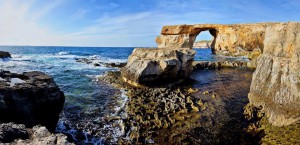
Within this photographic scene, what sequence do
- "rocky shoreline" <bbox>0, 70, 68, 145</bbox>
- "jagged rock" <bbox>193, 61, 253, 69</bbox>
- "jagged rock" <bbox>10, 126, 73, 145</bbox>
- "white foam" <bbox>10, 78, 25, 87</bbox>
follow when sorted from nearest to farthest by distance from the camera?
"jagged rock" <bbox>10, 126, 73, 145</bbox>, "rocky shoreline" <bbox>0, 70, 68, 145</bbox>, "white foam" <bbox>10, 78, 25, 87</bbox>, "jagged rock" <bbox>193, 61, 253, 69</bbox>

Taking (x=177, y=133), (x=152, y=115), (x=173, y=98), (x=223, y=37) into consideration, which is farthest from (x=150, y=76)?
(x=223, y=37)

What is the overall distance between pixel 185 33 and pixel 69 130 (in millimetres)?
37208

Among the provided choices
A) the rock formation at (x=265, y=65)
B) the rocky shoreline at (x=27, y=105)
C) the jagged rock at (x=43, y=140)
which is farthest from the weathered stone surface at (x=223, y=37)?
the jagged rock at (x=43, y=140)

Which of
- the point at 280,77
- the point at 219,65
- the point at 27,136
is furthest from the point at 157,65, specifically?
the point at 219,65

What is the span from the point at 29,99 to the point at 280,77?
11.4 meters

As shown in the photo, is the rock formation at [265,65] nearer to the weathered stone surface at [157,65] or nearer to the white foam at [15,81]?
the weathered stone surface at [157,65]

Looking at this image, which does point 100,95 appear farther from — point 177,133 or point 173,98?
point 177,133

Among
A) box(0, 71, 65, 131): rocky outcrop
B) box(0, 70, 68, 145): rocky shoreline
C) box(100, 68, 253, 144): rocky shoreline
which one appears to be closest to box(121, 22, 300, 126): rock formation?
box(100, 68, 253, 144): rocky shoreline

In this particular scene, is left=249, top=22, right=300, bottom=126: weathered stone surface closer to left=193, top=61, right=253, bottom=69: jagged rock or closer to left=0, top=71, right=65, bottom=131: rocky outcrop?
left=0, top=71, right=65, bottom=131: rocky outcrop

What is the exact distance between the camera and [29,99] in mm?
8383

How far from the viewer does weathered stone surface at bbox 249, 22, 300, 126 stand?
33.0 feet

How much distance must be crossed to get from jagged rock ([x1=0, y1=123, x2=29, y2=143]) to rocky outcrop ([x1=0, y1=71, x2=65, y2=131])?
2.14m

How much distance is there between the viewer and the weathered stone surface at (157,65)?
1941 cm

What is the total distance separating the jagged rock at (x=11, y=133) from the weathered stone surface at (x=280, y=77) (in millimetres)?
10238
